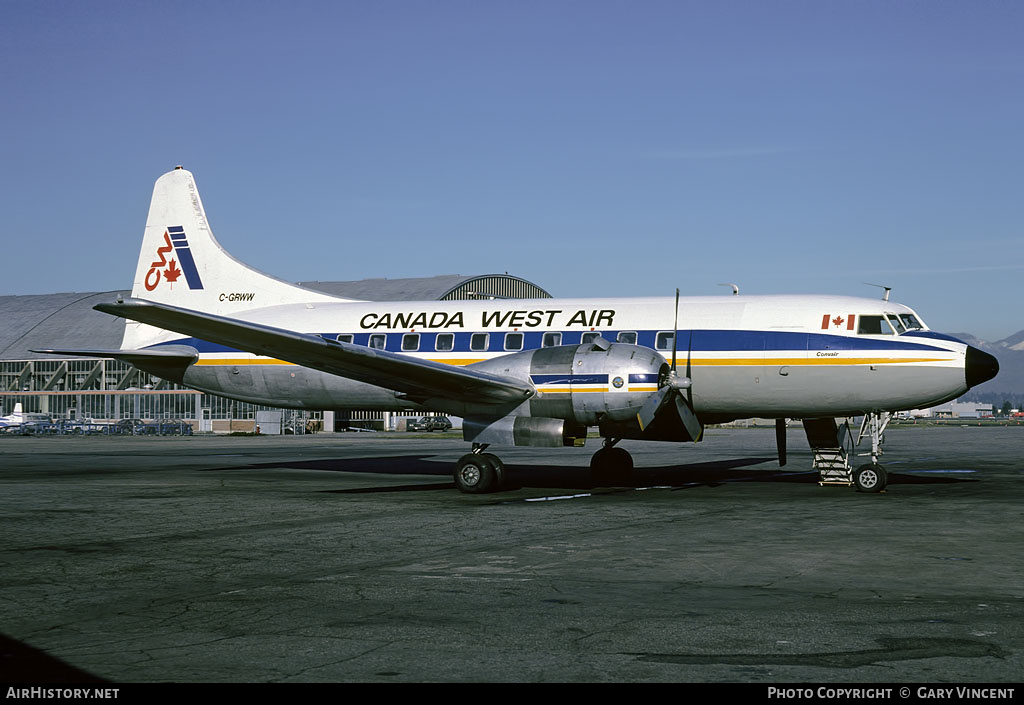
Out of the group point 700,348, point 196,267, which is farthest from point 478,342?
point 196,267

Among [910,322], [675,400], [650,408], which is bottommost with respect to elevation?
[650,408]

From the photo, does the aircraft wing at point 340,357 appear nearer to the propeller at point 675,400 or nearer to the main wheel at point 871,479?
the propeller at point 675,400

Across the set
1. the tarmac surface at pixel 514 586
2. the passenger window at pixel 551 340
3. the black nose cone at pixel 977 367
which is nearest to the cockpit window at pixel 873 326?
the black nose cone at pixel 977 367

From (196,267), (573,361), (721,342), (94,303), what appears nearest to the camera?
(573,361)

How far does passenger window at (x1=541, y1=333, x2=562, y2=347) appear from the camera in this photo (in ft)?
76.4

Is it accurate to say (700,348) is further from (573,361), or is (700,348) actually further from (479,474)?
(479,474)

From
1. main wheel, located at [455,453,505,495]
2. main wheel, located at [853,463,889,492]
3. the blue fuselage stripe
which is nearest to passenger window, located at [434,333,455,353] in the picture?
the blue fuselage stripe

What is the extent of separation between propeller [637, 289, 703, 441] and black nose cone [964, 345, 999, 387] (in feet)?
18.4

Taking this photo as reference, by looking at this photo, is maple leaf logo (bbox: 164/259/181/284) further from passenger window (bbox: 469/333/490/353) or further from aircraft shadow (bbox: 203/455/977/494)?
passenger window (bbox: 469/333/490/353)

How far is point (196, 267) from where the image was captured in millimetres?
27469

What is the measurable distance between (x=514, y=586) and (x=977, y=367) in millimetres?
14244

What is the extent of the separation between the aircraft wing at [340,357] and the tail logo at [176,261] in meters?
6.91
